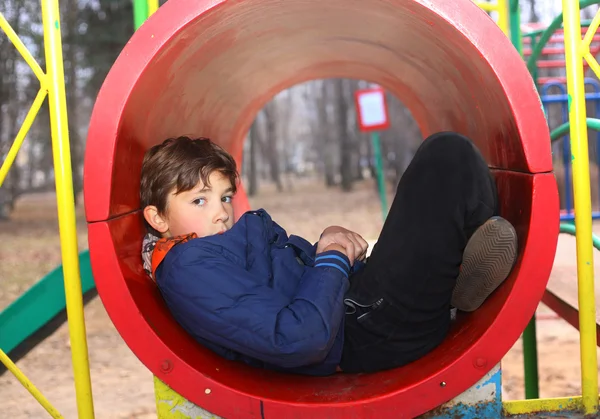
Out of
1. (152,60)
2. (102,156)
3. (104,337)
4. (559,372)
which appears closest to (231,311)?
(102,156)

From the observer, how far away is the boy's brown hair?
2.13 metres

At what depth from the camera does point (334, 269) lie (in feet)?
6.12

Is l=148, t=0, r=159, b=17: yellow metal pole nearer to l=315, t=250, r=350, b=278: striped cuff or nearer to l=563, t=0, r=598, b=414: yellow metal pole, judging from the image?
l=315, t=250, r=350, b=278: striped cuff

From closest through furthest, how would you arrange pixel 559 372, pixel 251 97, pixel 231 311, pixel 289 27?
1. pixel 231 311
2. pixel 289 27
3. pixel 251 97
4. pixel 559 372

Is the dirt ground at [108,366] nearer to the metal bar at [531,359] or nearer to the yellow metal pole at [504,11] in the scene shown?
the metal bar at [531,359]

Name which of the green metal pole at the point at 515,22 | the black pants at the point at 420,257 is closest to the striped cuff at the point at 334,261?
the black pants at the point at 420,257

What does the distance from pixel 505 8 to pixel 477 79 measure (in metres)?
1.57

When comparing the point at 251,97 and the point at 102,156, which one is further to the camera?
the point at 251,97

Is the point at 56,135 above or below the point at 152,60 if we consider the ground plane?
below

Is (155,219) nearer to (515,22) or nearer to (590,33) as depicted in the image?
(590,33)

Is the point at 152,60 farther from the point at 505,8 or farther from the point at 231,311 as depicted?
the point at 505,8

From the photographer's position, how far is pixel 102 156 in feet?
5.81

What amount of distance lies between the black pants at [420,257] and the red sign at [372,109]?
7419 millimetres

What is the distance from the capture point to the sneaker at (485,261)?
177cm
